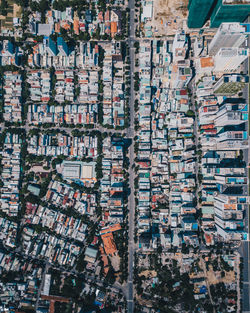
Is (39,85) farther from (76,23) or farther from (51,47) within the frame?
(76,23)

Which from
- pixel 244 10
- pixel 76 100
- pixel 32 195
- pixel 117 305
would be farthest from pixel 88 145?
pixel 244 10

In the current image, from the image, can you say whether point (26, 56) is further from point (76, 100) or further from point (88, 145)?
point (88, 145)

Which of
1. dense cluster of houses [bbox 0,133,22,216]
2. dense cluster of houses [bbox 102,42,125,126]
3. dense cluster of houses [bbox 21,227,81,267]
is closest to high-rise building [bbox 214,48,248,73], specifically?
dense cluster of houses [bbox 102,42,125,126]

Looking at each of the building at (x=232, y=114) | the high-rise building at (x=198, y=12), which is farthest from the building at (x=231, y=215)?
the high-rise building at (x=198, y=12)

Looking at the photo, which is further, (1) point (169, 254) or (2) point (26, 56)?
(2) point (26, 56)

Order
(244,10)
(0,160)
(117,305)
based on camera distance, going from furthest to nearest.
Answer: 1. (0,160)
2. (117,305)
3. (244,10)

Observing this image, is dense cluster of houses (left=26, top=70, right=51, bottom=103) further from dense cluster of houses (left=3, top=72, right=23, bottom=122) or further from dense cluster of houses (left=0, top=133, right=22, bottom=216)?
dense cluster of houses (left=0, top=133, right=22, bottom=216)

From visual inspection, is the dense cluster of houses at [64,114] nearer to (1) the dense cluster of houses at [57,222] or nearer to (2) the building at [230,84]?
(1) the dense cluster of houses at [57,222]
